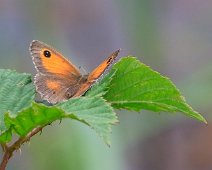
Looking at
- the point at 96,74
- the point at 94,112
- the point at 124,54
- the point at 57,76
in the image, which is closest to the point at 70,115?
the point at 94,112

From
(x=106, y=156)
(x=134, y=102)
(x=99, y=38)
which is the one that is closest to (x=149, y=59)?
(x=106, y=156)

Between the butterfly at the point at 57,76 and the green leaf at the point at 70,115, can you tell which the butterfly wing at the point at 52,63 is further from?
the green leaf at the point at 70,115

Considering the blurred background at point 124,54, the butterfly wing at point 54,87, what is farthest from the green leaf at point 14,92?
the blurred background at point 124,54

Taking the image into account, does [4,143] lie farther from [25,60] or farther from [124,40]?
[124,40]

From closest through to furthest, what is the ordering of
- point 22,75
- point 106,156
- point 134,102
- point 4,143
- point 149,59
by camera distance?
point 4,143 → point 134,102 → point 22,75 → point 106,156 → point 149,59

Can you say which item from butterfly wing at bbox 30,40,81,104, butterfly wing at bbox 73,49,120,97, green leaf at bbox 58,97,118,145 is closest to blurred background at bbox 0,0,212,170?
butterfly wing at bbox 30,40,81,104

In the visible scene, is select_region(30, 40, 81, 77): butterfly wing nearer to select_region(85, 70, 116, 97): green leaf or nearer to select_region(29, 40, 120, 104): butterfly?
select_region(29, 40, 120, 104): butterfly
